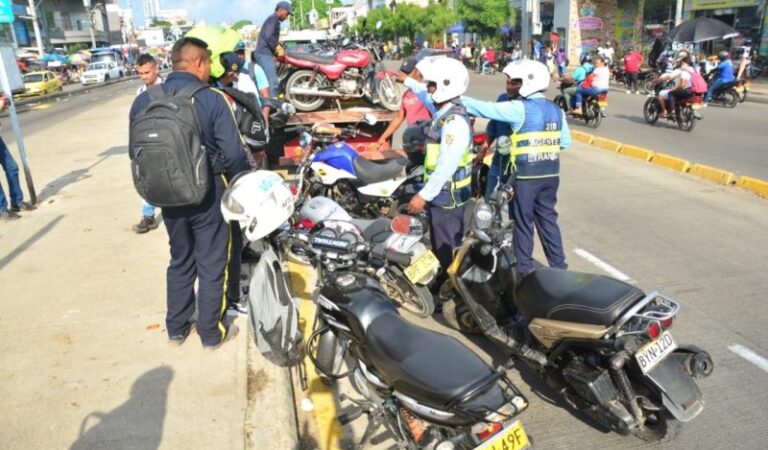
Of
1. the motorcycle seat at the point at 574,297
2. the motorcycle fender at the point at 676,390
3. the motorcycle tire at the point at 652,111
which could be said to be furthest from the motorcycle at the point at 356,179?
the motorcycle tire at the point at 652,111

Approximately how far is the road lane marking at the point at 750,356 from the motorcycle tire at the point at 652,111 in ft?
33.6

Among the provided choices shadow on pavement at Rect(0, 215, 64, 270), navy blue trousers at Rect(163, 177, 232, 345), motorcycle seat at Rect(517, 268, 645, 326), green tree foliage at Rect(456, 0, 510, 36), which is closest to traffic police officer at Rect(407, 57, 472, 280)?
motorcycle seat at Rect(517, 268, 645, 326)

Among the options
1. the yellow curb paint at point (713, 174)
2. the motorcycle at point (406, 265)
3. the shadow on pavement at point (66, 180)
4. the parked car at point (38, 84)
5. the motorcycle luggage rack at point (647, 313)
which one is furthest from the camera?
the parked car at point (38, 84)

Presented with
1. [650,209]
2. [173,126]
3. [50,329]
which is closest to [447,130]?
[173,126]

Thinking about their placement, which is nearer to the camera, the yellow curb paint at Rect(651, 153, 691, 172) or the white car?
the yellow curb paint at Rect(651, 153, 691, 172)

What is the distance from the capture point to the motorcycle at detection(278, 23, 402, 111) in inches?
A: 349

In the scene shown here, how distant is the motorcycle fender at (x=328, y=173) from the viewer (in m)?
6.34

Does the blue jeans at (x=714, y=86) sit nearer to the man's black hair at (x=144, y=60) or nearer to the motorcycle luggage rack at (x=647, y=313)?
the man's black hair at (x=144, y=60)

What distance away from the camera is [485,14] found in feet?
121

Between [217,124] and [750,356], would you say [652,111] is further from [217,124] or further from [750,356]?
[217,124]

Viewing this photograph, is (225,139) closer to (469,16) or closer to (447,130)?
(447,130)

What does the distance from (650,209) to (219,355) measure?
5440 mm

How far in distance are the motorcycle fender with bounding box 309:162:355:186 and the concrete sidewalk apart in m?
1.75

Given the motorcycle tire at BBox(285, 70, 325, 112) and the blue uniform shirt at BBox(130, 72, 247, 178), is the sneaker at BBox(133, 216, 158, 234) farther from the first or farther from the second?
the motorcycle tire at BBox(285, 70, 325, 112)
